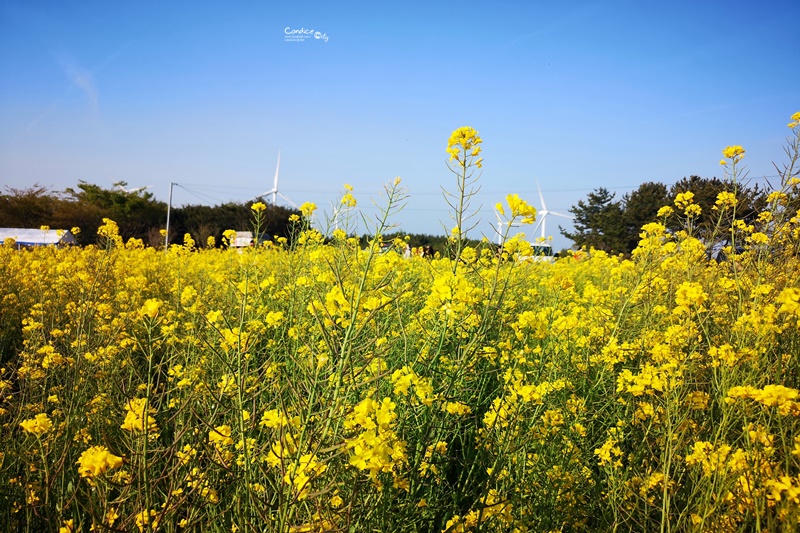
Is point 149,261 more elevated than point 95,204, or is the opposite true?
point 95,204

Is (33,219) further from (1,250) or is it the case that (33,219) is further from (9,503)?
(9,503)

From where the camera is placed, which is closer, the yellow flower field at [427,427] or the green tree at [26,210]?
the yellow flower field at [427,427]

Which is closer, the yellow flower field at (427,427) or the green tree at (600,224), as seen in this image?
the yellow flower field at (427,427)

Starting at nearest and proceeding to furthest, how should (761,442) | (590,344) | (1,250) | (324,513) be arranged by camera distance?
1. (324,513)
2. (761,442)
3. (590,344)
4. (1,250)

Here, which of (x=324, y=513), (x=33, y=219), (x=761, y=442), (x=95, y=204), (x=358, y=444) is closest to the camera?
Answer: (x=358, y=444)

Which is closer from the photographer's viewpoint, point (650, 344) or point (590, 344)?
point (650, 344)

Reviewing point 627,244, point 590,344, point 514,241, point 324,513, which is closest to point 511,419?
point 324,513

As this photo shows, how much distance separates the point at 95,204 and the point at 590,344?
26.6 meters

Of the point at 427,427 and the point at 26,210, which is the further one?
the point at 26,210

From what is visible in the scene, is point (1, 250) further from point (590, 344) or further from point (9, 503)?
point (590, 344)

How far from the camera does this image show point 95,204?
23562 mm

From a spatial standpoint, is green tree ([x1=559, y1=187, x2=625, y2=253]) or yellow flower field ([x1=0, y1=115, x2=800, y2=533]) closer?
yellow flower field ([x1=0, y1=115, x2=800, y2=533])

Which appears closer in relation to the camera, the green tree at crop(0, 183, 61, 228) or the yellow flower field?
the yellow flower field

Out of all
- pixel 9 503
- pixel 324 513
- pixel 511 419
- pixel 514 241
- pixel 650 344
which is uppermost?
pixel 514 241
